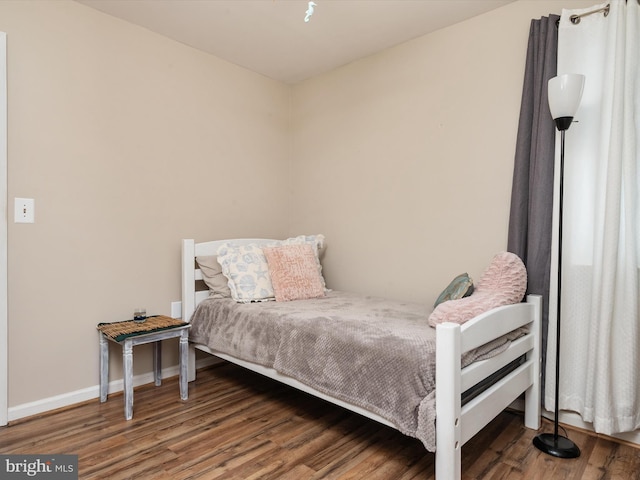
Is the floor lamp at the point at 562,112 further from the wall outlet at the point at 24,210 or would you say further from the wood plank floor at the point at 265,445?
the wall outlet at the point at 24,210

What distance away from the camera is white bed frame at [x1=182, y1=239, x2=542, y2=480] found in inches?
58.9

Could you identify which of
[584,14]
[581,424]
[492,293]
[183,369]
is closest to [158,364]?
[183,369]

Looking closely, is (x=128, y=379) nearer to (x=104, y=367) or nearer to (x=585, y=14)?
(x=104, y=367)

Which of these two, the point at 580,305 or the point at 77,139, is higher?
the point at 77,139

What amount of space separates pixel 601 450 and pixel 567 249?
1014 mm

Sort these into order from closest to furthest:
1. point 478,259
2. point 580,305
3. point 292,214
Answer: point 580,305 → point 478,259 → point 292,214

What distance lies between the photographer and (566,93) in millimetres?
1884

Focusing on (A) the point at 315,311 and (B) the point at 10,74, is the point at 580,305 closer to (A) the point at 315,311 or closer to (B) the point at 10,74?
(A) the point at 315,311

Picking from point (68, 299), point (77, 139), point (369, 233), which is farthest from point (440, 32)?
point (68, 299)

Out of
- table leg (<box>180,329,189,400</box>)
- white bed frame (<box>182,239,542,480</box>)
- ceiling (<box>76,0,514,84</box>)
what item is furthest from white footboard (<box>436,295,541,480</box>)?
ceiling (<box>76,0,514,84</box>)

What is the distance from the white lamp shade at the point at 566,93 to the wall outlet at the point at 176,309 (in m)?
2.69

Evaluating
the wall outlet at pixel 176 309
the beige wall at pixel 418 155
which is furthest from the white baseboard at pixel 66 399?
the beige wall at pixel 418 155

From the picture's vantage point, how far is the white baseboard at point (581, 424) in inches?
78.7

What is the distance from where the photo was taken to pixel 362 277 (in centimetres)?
321
